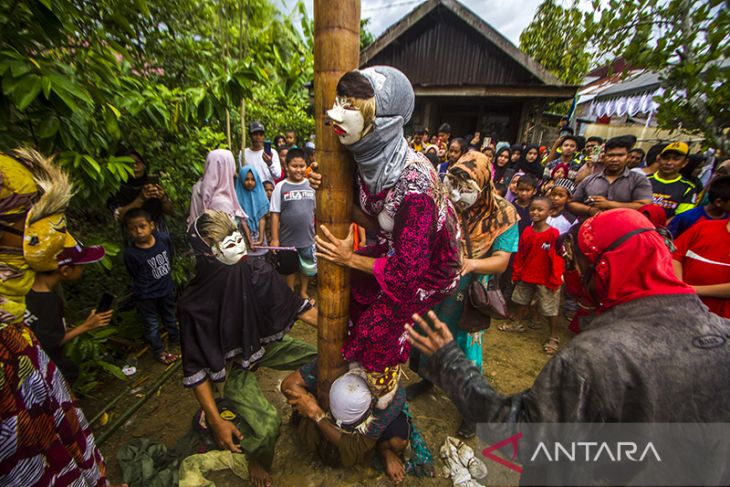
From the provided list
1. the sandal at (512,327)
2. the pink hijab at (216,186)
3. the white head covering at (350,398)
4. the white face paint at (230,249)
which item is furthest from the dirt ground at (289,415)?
the pink hijab at (216,186)

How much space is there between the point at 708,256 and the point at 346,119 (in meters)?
3.13

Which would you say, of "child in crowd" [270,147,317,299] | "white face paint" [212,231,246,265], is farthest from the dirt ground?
"white face paint" [212,231,246,265]

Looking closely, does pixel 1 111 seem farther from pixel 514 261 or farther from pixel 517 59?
pixel 517 59

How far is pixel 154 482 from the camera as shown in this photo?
2145 mm

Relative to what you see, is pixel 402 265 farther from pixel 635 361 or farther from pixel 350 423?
pixel 350 423

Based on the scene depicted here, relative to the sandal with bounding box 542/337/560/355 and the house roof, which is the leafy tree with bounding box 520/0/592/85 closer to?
the house roof

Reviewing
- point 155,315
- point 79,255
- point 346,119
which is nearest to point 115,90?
point 79,255

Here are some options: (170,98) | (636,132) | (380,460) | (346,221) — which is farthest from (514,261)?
(636,132)

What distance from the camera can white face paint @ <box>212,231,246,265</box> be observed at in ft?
6.53

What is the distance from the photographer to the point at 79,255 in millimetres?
→ 1963

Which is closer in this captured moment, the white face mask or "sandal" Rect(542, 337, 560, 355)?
the white face mask

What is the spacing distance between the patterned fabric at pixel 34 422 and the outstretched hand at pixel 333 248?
1.33 m

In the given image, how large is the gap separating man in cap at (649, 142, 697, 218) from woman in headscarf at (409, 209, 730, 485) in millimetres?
4136

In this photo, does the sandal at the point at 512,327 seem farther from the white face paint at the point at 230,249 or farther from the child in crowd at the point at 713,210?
the white face paint at the point at 230,249
